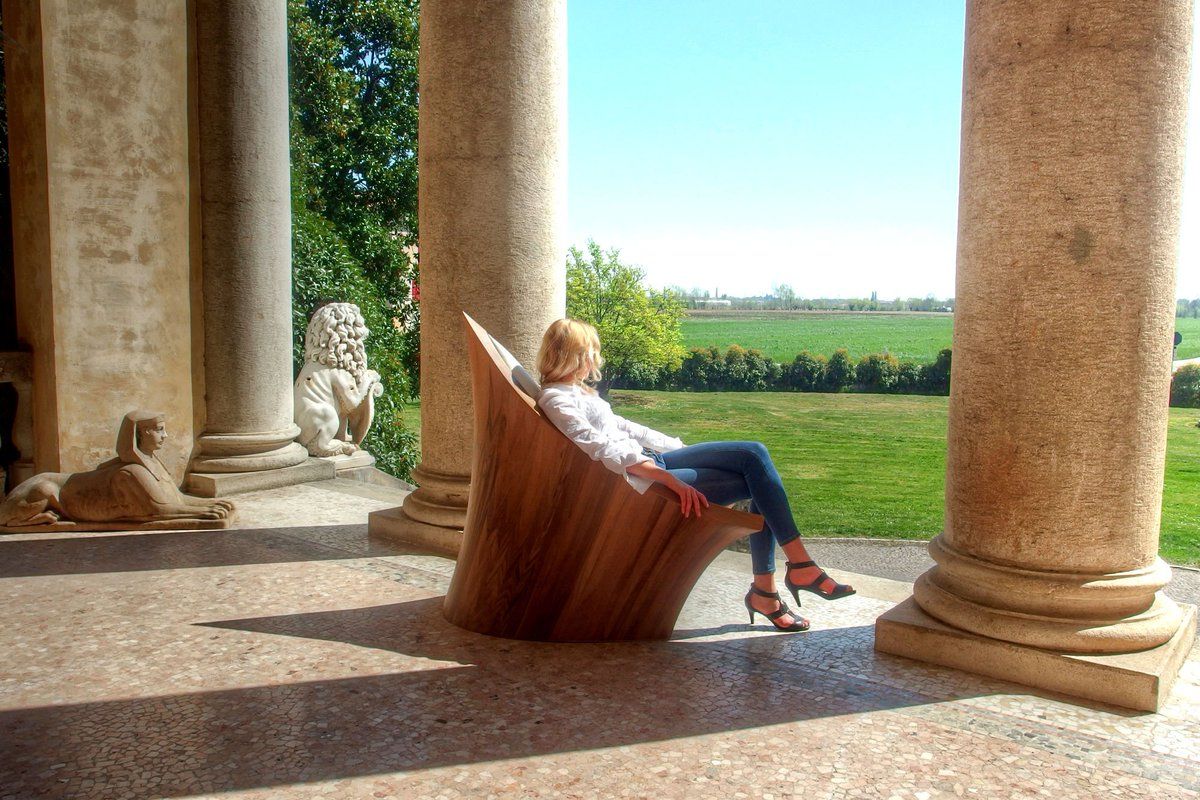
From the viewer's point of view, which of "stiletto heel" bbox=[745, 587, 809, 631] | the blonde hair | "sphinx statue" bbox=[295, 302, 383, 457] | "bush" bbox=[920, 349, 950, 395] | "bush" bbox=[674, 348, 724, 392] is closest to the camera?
the blonde hair

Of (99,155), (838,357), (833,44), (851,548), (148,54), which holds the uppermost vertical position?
(833,44)

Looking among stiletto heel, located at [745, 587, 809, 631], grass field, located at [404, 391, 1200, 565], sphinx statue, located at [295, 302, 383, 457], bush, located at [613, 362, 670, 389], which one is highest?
sphinx statue, located at [295, 302, 383, 457]

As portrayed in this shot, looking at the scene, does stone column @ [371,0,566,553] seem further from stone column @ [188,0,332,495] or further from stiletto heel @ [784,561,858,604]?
stone column @ [188,0,332,495]

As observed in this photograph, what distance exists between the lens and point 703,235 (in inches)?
3974

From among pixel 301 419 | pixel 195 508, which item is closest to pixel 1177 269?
pixel 195 508

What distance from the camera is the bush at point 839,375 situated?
56.5 m

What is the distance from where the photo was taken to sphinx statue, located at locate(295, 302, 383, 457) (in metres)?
11.0

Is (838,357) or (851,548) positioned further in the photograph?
(838,357)

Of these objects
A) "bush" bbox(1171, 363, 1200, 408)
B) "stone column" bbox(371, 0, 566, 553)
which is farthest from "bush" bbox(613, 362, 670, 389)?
"stone column" bbox(371, 0, 566, 553)

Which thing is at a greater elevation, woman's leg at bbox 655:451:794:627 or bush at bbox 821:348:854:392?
woman's leg at bbox 655:451:794:627

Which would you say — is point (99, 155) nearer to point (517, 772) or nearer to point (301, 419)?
point (301, 419)

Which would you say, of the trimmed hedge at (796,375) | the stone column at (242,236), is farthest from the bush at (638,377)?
the stone column at (242,236)

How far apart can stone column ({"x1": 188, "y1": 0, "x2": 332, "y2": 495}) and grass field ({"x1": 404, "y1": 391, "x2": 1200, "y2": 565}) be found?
94.0 feet

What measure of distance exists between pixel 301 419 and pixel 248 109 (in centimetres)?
329
